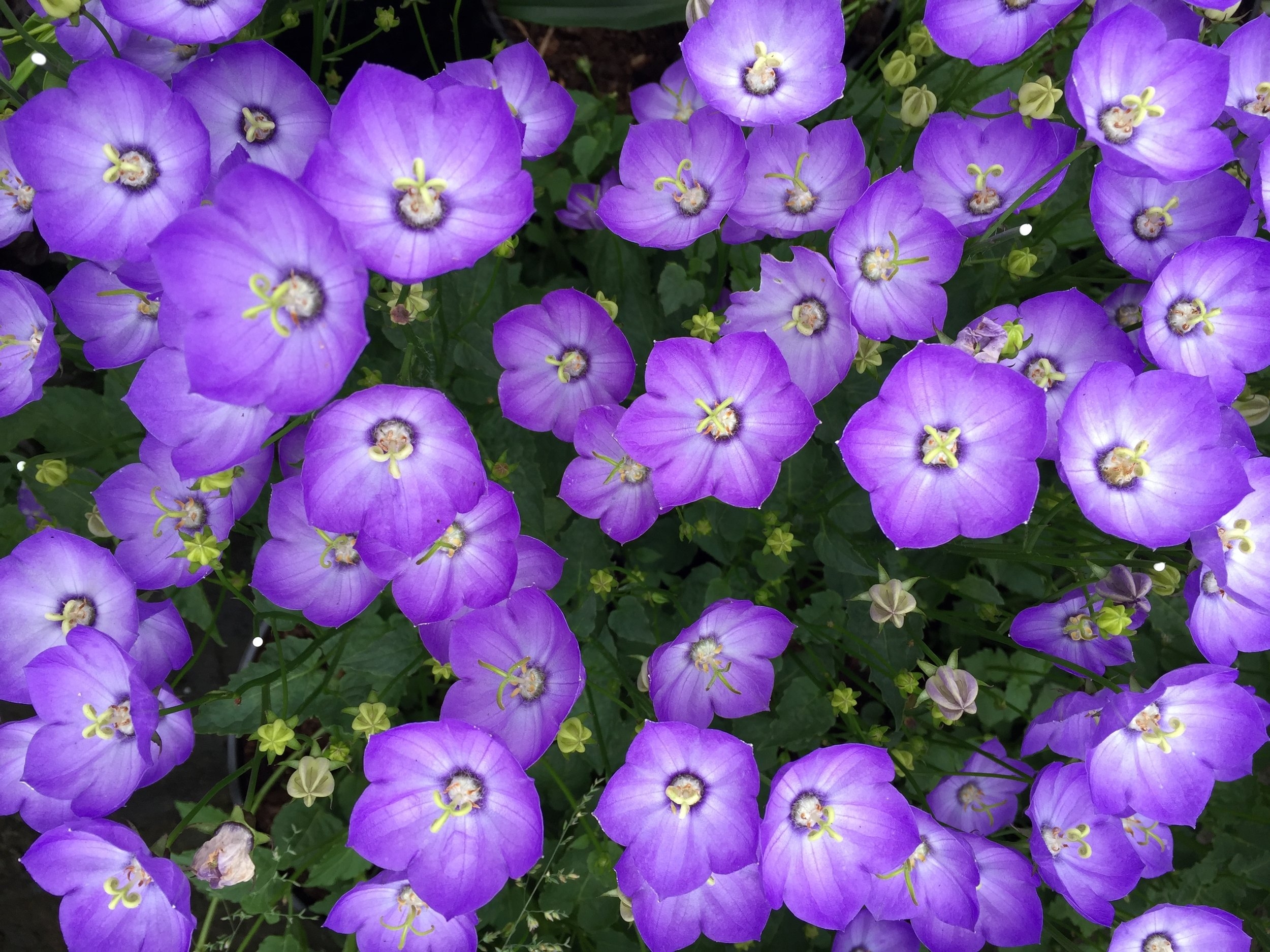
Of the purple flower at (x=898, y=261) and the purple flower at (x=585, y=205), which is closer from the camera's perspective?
the purple flower at (x=898, y=261)

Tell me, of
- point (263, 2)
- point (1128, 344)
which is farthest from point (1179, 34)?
Result: point (263, 2)

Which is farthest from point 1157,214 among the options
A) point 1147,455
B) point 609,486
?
point 609,486

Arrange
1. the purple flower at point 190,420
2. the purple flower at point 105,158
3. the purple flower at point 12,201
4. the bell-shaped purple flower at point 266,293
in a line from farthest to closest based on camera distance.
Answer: the purple flower at point 12,201 < the purple flower at point 105,158 < the purple flower at point 190,420 < the bell-shaped purple flower at point 266,293

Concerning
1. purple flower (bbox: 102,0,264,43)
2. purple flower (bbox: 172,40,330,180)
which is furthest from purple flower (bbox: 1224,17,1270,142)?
purple flower (bbox: 102,0,264,43)

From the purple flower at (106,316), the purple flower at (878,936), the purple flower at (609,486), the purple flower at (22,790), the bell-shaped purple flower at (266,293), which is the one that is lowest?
the purple flower at (878,936)

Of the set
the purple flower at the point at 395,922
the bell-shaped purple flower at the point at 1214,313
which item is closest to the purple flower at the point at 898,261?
the bell-shaped purple flower at the point at 1214,313

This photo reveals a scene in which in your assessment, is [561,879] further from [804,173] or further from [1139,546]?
[804,173]

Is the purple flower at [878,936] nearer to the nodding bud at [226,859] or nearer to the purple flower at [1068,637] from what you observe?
the purple flower at [1068,637]

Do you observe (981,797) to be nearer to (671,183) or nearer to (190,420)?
(671,183)
